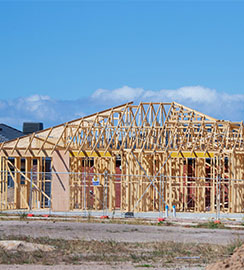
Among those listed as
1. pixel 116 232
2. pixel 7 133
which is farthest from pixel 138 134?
pixel 7 133

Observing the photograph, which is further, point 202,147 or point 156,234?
point 202,147

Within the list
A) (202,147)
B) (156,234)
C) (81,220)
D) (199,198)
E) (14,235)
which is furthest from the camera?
(202,147)

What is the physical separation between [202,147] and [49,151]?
975cm

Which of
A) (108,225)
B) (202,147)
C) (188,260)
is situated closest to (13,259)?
(188,260)

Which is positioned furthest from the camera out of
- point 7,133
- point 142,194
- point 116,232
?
point 7,133

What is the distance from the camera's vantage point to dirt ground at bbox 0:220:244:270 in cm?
1781

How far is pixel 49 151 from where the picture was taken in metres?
38.4

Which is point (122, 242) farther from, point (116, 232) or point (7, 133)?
point (7, 133)

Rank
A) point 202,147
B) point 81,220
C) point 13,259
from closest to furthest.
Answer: point 13,259, point 81,220, point 202,147

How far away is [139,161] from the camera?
3838 centimetres

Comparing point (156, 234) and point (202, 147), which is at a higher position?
point (202, 147)

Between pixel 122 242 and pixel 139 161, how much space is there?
16.0 meters

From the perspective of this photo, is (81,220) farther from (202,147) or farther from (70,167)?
(202,147)

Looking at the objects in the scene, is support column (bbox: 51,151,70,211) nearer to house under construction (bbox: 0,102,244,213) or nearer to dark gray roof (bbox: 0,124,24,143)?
house under construction (bbox: 0,102,244,213)
